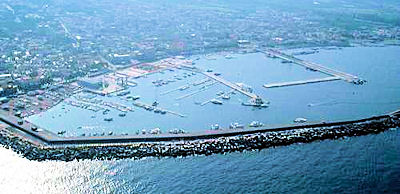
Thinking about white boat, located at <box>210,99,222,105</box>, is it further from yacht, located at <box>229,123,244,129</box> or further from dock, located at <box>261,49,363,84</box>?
dock, located at <box>261,49,363,84</box>

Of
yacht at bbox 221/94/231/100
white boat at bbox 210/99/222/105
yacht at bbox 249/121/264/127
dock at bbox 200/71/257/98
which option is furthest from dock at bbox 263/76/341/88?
yacht at bbox 249/121/264/127

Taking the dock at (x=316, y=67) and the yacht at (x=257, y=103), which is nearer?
the yacht at (x=257, y=103)

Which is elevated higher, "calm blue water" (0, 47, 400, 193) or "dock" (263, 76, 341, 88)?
"dock" (263, 76, 341, 88)

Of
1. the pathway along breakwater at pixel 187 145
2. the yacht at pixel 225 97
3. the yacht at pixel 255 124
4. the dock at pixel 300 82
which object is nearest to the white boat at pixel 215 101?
the yacht at pixel 225 97

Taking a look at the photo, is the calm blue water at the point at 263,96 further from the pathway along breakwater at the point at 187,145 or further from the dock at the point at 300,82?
the pathway along breakwater at the point at 187,145

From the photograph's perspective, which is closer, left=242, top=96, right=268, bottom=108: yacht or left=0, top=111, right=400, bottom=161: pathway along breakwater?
left=0, top=111, right=400, bottom=161: pathway along breakwater

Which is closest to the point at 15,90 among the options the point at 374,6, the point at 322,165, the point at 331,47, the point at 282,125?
the point at 282,125

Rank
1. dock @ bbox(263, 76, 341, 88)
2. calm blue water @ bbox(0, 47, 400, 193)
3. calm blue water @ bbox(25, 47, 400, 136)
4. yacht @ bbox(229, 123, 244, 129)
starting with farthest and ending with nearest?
dock @ bbox(263, 76, 341, 88)
calm blue water @ bbox(25, 47, 400, 136)
yacht @ bbox(229, 123, 244, 129)
calm blue water @ bbox(0, 47, 400, 193)
